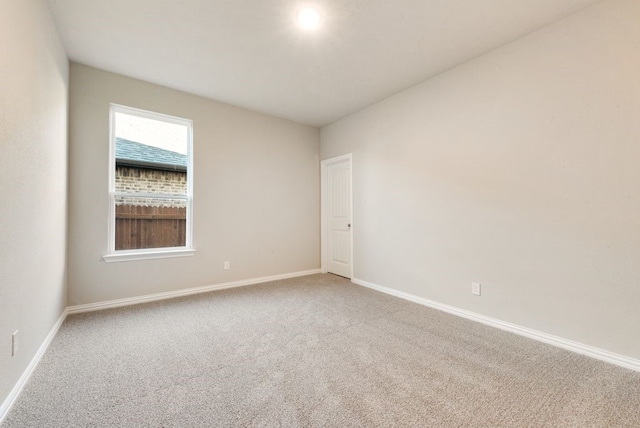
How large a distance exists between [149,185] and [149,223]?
0.48 meters

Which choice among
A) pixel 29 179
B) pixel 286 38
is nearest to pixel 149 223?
pixel 29 179

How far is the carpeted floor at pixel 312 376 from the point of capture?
1.36 meters

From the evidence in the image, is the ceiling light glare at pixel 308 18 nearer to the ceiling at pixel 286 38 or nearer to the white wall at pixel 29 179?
the ceiling at pixel 286 38

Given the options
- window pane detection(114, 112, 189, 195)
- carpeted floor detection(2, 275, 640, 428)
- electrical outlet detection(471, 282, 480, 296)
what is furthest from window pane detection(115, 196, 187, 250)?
electrical outlet detection(471, 282, 480, 296)

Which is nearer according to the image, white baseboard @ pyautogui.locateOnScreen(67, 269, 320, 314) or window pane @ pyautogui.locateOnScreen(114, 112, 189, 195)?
white baseboard @ pyautogui.locateOnScreen(67, 269, 320, 314)

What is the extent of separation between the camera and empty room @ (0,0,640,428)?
1518mm

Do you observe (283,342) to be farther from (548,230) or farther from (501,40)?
(501,40)

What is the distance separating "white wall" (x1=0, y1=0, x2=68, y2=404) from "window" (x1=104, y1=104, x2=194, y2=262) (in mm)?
→ 611

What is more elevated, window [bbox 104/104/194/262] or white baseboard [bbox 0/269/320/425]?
window [bbox 104/104/194/262]

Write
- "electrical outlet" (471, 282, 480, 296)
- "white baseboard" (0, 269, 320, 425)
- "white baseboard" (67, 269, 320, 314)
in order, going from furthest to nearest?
"white baseboard" (67, 269, 320, 314) < "electrical outlet" (471, 282, 480, 296) < "white baseboard" (0, 269, 320, 425)

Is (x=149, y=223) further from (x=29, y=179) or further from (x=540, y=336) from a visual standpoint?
(x=540, y=336)

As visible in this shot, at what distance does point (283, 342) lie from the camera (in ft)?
7.09

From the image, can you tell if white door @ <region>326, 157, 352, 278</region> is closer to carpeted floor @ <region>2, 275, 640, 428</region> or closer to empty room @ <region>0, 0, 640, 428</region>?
empty room @ <region>0, 0, 640, 428</region>

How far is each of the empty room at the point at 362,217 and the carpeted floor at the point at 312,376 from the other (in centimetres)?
2
